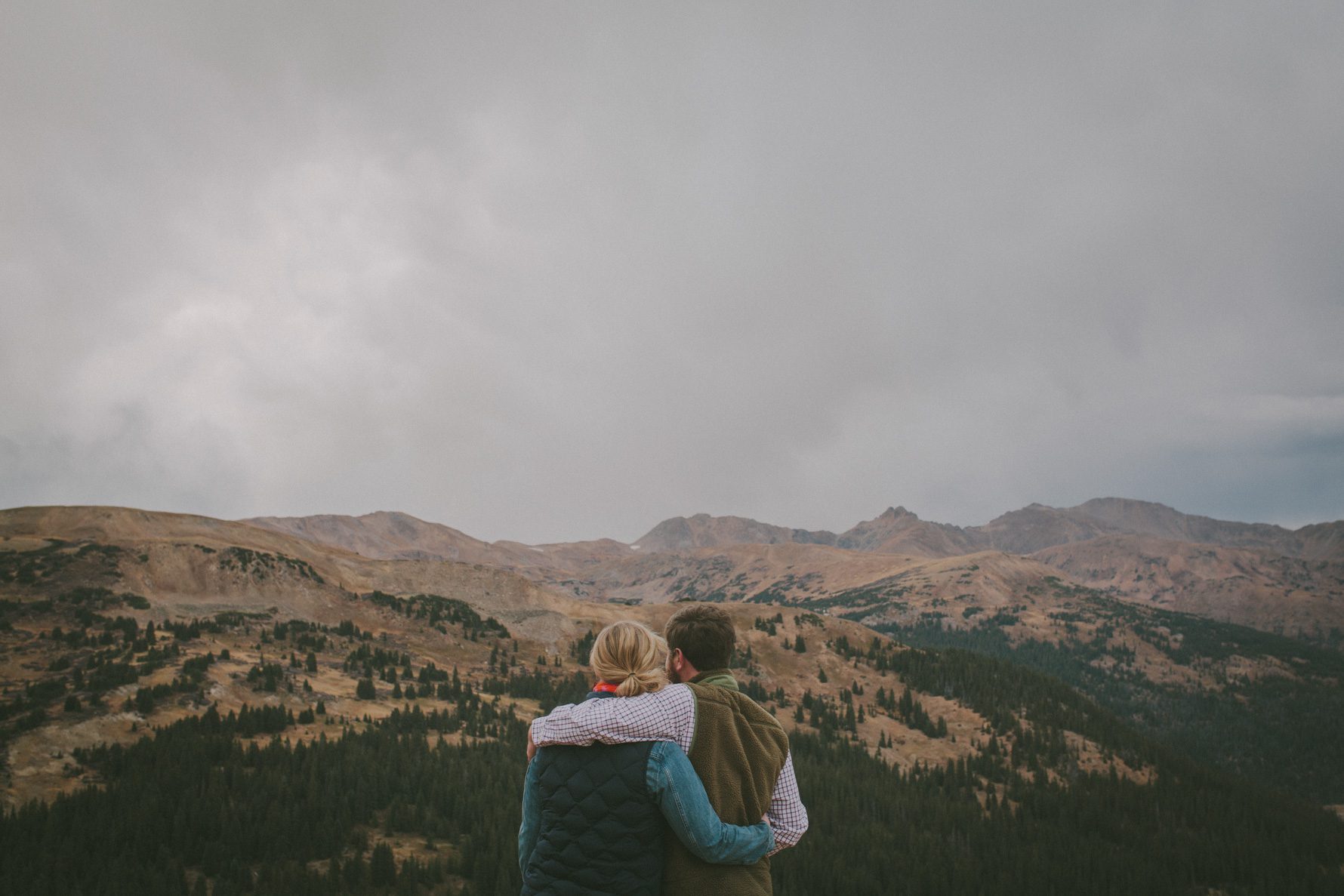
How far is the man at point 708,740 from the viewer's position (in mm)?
4375

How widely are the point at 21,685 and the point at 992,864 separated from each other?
5835 cm

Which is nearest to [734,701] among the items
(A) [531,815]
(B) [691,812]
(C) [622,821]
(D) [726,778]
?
(D) [726,778]

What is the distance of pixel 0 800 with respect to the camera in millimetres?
23312

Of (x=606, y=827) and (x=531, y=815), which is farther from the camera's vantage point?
(x=531, y=815)

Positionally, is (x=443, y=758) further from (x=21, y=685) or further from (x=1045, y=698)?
(x=1045, y=698)

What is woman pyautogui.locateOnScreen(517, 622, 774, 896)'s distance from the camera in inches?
168

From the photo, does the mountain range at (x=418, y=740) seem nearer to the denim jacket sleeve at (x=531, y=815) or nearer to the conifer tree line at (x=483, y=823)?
the conifer tree line at (x=483, y=823)

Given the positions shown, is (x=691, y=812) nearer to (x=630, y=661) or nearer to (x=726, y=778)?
(x=726, y=778)

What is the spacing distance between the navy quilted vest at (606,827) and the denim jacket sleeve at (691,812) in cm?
10

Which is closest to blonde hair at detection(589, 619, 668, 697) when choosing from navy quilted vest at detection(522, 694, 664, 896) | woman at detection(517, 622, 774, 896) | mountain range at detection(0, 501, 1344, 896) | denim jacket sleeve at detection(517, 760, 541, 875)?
woman at detection(517, 622, 774, 896)

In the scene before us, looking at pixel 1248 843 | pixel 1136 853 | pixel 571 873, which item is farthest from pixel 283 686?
pixel 1248 843

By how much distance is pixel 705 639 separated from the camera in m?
5.10

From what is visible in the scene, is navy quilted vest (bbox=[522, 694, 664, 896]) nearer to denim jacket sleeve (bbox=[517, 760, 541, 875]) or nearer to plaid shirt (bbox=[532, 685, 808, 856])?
plaid shirt (bbox=[532, 685, 808, 856])

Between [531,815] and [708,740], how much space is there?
1581 millimetres
